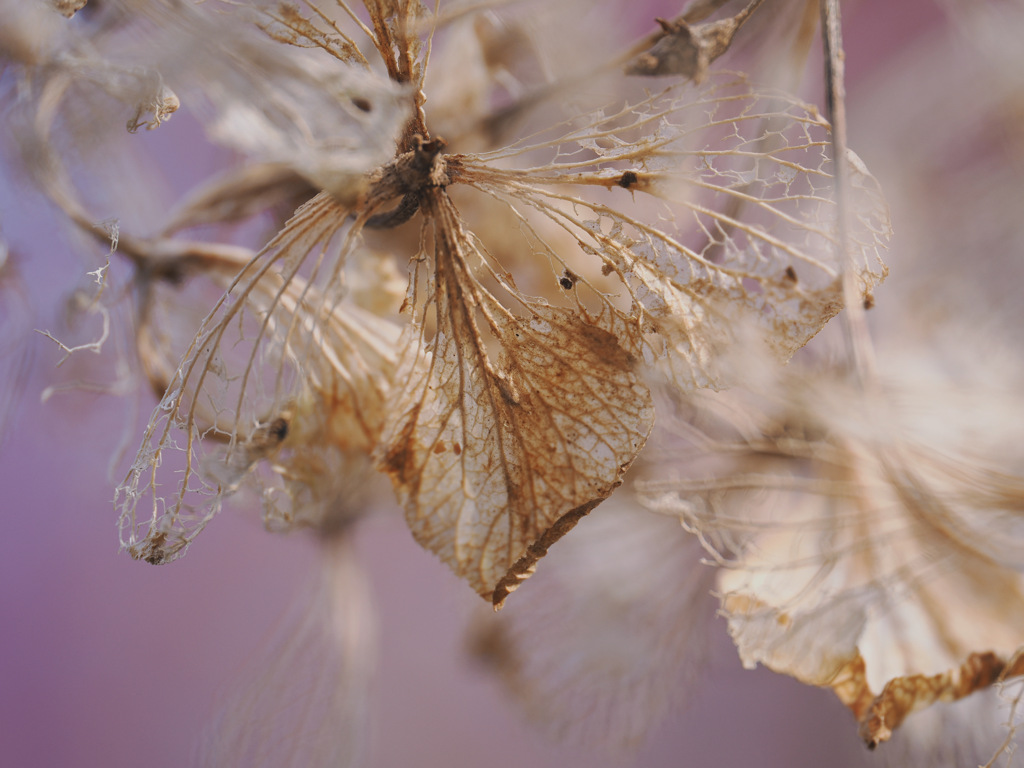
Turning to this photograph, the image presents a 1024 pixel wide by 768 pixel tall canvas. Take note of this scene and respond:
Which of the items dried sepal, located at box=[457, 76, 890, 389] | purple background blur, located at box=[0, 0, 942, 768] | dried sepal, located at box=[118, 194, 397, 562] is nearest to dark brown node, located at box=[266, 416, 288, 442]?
dried sepal, located at box=[118, 194, 397, 562]

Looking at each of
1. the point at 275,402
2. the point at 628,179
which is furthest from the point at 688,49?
the point at 275,402

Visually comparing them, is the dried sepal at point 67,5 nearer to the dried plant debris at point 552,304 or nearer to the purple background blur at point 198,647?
A: the dried plant debris at point 552,304

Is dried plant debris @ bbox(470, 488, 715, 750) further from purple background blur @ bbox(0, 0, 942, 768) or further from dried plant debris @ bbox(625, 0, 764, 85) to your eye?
dried plant debris @ bbox(625, 0, 764, 85)

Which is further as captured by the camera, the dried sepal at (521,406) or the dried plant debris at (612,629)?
the dried plant debris at (612,629)

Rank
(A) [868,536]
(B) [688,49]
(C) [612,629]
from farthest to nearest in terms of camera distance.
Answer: (C) [612,629]
(A) [868,536]
(B) [688,49]

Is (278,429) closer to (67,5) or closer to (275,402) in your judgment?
(275,402)

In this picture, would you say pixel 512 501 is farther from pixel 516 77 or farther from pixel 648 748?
pixel 648 748

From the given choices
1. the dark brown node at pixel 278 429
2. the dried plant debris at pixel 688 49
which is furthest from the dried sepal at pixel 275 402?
the dried plant debris at pixel 688 49
